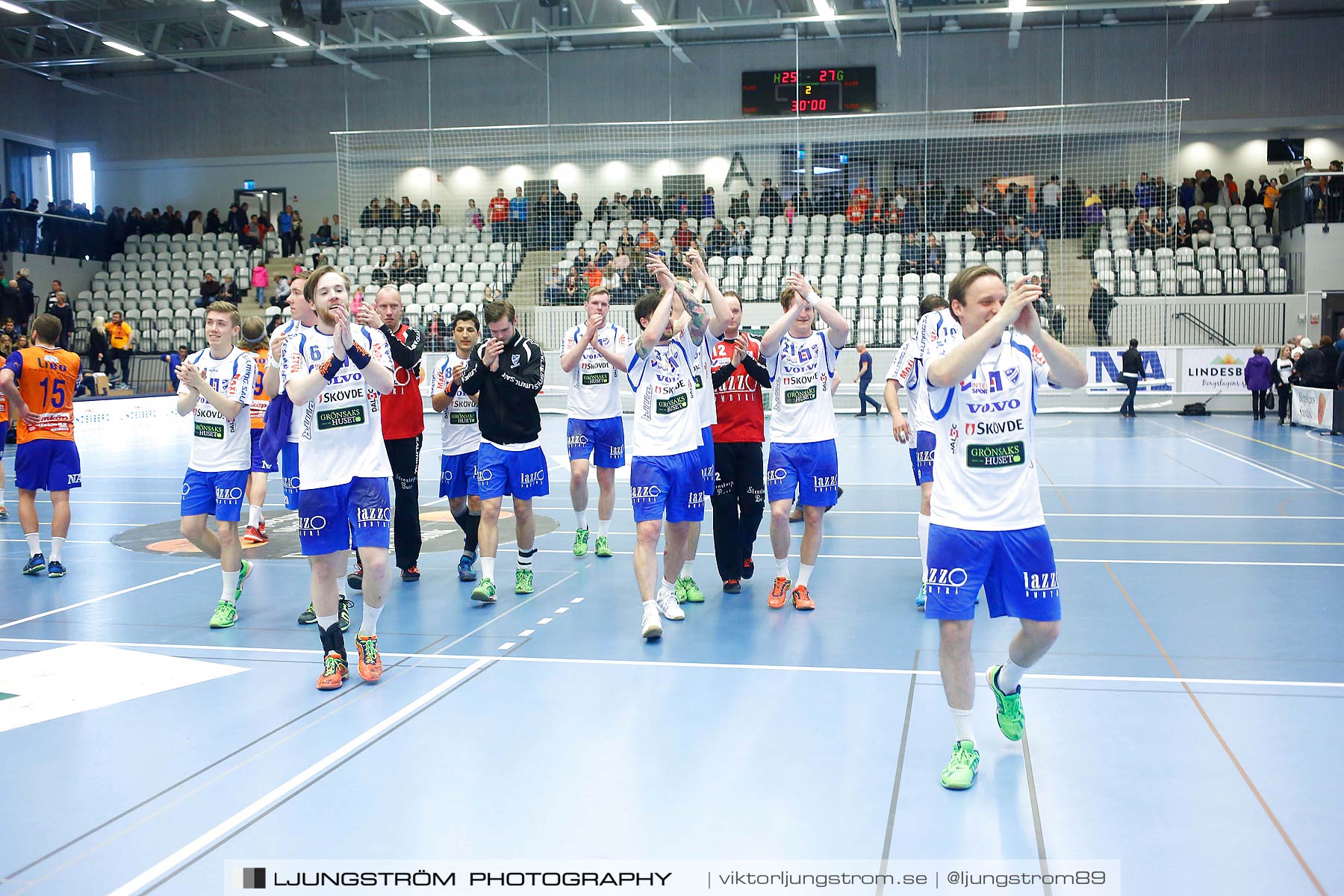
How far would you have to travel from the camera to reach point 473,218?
28750 mm

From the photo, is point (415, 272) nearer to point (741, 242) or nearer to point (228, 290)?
point (228, 290)

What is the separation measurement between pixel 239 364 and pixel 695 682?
377cm

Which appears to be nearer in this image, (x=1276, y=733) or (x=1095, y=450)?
(x=1276, y=733)

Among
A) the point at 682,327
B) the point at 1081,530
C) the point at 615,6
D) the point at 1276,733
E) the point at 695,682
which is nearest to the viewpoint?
the point at 1276,733

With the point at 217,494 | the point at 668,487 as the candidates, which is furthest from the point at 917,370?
the point at 217,494

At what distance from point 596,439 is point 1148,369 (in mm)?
19393

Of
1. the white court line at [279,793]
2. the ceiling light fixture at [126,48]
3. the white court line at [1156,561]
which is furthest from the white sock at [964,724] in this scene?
the ceiling light fixture at [126,48]

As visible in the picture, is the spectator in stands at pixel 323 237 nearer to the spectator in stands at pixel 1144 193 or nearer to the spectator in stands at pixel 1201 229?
the spectator in stands at pixel 1144 193

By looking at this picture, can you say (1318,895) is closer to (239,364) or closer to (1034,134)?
(239,364)

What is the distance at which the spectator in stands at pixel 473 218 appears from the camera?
1131 inches

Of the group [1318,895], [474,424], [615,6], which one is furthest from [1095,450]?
[615,6]

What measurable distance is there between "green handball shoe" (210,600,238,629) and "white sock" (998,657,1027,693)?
15.5ft

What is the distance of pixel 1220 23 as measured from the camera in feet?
94.4

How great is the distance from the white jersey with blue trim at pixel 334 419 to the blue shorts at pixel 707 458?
1.96 metres
